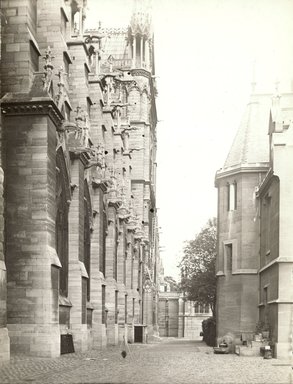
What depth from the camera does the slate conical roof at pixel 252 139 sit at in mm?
47656

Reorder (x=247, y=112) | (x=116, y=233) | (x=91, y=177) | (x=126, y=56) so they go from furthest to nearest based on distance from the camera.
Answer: (x=126, y=56) < (x=247, y=112) < (x=116, y=233) < (x=91, y=177)

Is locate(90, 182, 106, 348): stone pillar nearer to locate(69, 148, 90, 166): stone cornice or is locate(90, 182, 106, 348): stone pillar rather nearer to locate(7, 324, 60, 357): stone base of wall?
locate(69, 148, 90, 166): stone cornice

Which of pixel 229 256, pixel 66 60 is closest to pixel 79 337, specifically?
pixel 66 60

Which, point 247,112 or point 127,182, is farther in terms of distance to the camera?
point 127,182

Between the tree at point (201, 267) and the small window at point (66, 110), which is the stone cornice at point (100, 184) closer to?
the small window at point (66, 110)

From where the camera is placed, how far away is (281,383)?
666 inches

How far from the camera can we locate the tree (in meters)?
61.5

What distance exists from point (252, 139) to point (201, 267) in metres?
18.8

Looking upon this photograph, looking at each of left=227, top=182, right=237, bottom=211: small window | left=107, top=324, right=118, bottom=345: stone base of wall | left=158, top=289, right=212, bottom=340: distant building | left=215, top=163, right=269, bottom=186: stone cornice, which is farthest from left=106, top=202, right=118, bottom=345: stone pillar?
left=158, top=289, right=212, bottom=340: distant building

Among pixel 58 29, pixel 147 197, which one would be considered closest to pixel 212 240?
pixel 147 197

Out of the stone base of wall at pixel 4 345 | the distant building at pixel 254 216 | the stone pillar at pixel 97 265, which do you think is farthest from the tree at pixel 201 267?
the stone base of wall at pixel 4 345

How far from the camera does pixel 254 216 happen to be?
45.9m

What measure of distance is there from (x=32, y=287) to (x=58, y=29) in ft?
38.1

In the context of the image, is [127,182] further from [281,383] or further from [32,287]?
[281,383]
